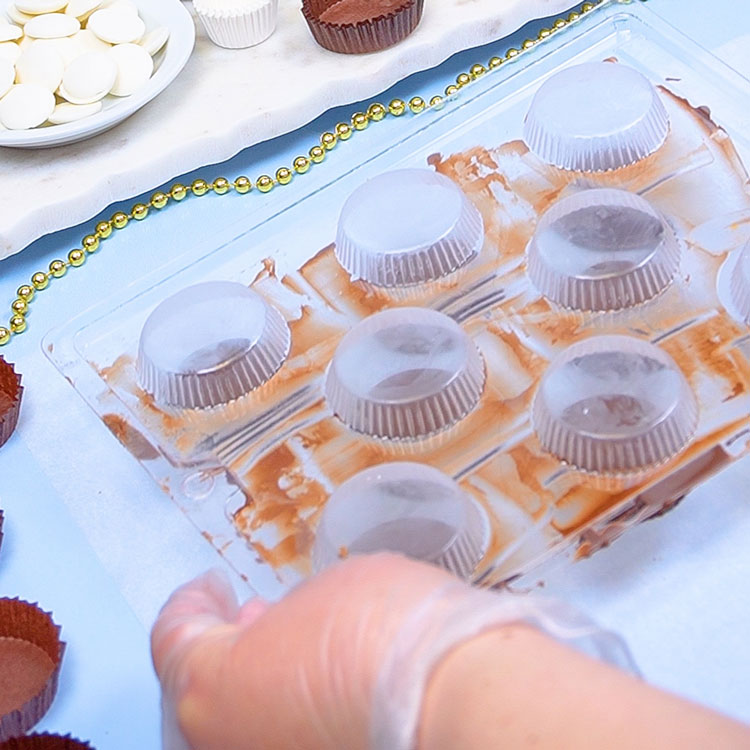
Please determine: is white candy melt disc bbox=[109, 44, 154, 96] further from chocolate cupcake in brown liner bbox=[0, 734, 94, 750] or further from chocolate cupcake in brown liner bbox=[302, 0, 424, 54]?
chocolate cupcake in brown liner bbox=[0, 734, 94, 750]

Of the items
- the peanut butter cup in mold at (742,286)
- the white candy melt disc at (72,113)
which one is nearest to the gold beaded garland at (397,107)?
the white candy melt disc at (72,113)

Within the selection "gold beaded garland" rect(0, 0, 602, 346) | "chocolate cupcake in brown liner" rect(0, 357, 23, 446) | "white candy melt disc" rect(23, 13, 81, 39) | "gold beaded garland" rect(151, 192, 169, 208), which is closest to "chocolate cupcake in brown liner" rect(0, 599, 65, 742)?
"chocolate cupcake in brown liner" rect(0, 357, 23, 446)

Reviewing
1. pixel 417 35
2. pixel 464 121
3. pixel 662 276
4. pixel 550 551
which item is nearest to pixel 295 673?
pixel 550 551

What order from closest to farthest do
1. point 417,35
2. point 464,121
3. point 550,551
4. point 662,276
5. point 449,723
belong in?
point 449,723, point 550,551, point 662,276, point 464,121, point 417,35

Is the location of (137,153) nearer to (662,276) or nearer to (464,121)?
(464,121)

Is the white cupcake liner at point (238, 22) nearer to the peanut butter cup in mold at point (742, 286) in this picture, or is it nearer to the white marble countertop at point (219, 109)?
the white marble countertop at point (219, 109)

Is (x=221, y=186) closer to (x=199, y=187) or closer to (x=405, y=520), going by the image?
(x=199, y=187)
